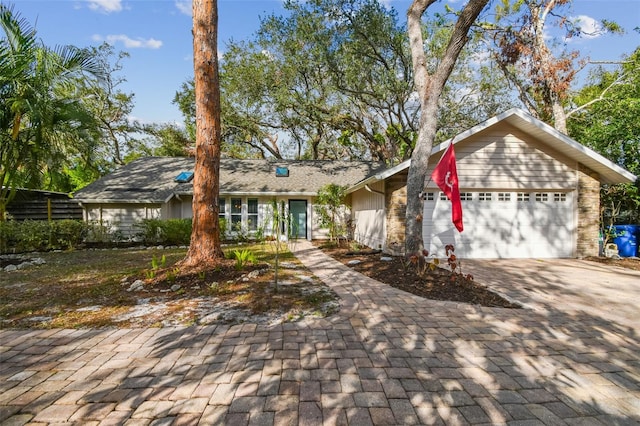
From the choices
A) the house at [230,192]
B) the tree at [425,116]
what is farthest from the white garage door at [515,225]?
the house at [230,192]

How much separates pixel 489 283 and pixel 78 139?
437 inches

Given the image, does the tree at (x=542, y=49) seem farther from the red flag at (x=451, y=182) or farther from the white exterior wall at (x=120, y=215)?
the white exterior wall at (x=120, y=215)

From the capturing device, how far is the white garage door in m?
9.15

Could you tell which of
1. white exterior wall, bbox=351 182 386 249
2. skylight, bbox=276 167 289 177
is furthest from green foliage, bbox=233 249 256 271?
skylight, bbox=276 167 289 177

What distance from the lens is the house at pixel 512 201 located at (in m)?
9.02

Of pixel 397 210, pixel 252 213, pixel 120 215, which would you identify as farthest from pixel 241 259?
pixel 120 215

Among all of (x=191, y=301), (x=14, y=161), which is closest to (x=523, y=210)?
(x=191, y=301)

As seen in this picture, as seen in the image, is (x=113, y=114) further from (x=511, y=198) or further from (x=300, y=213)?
(x=511, y=198)

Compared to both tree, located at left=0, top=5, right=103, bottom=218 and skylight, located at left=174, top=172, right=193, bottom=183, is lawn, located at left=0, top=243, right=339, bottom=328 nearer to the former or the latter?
tree, located at left=0, top=5, right=103, bottom=218

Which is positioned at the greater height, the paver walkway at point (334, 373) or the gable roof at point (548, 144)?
the gable roof at point (548, 144)

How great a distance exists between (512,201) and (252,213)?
10.2 metres

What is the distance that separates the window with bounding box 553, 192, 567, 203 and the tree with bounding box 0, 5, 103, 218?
13755mm

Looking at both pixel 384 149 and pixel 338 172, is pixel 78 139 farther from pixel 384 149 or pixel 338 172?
pixel 384 149

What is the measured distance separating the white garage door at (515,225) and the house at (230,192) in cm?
614
